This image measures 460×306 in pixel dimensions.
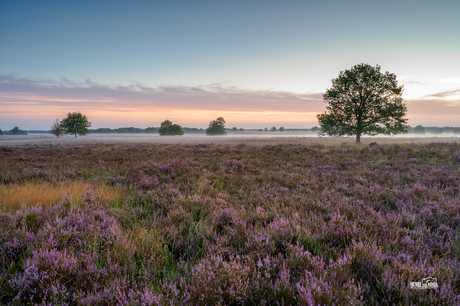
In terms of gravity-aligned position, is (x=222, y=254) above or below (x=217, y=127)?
below

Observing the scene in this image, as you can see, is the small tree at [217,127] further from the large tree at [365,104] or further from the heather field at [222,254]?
the heather field at [222,254]

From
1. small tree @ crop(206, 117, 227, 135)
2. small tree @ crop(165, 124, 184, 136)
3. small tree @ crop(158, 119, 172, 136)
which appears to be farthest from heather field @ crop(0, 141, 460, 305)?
small tree @ crop(206, 117, 227, 135)

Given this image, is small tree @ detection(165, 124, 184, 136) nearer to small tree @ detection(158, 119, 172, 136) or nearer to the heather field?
small tree @ detection(158, 119, 172, 136)

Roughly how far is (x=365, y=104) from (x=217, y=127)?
318ft

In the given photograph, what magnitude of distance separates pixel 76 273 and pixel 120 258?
1.43 feet

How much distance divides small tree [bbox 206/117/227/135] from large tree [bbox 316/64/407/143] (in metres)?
93.0

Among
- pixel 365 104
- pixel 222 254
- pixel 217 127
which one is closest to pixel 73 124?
pixel 217 127

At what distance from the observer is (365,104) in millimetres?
31203

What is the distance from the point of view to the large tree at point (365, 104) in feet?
98.2

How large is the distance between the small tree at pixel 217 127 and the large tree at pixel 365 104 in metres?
93.0

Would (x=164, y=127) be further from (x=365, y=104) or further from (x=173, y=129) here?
(x=365, y=104)

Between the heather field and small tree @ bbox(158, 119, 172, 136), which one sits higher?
small tree @ bbox(158, 119, 172, 136)

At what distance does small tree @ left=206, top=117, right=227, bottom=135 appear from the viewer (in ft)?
405

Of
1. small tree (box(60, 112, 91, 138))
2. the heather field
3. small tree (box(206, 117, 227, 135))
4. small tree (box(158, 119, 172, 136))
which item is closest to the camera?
the heather field
